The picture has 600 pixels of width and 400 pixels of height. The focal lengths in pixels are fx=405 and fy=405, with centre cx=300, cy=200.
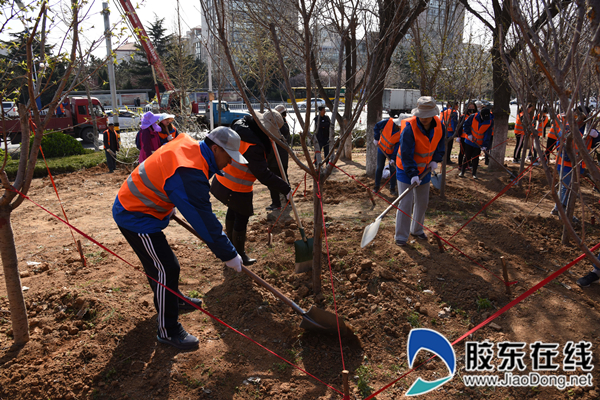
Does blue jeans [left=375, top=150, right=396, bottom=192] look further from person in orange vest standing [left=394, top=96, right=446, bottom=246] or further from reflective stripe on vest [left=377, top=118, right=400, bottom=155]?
person in orange vest standing [left=394, top=96, right=446, bottom=246]

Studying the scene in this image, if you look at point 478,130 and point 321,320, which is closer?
point 321,320

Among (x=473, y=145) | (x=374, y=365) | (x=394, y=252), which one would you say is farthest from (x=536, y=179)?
(x=374, y=365)

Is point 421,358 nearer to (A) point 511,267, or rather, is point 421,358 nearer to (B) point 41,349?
(A) point 511,267

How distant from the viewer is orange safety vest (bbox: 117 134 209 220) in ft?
8.71

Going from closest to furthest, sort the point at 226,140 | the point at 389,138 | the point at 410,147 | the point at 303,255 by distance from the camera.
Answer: the point at 226,140
the point at 303,255
the point at 410,147
the point at 389,138

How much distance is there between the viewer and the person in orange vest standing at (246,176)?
12.7 ft

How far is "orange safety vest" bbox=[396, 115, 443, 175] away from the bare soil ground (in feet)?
3.23

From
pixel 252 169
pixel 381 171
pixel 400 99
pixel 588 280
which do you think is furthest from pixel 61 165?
pixel 400 99

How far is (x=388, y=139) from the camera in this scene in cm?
652

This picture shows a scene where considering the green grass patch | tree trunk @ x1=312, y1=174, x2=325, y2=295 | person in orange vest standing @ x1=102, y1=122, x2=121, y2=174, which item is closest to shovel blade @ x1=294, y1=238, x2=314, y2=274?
tree trunk @ x1=312, y1=174, x2=325, y2=295

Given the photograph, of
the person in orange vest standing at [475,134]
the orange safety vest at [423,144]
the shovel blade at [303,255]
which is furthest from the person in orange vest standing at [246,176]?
the person in orange vest standing at [475,134]

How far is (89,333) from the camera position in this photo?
3.13 meters

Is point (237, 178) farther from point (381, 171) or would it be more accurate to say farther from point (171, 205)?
point (381, 171)

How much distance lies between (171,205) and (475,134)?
25.1ft
